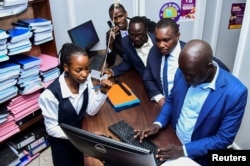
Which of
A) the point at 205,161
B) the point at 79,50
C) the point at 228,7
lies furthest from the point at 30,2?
the point at 228,7

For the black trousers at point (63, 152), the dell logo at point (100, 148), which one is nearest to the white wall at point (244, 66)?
the black trousers at point (63, 152)

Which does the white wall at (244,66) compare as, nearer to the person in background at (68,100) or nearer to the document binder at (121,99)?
the document binder at (121,99)

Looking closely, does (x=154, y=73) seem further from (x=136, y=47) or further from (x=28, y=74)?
(x=28, y=74)

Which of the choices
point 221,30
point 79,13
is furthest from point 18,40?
point 221,30

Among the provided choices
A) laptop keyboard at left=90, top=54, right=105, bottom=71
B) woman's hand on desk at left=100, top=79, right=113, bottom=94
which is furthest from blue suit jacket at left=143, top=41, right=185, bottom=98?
laptop keyboard at left=90, top=54, right=105, bottom=71

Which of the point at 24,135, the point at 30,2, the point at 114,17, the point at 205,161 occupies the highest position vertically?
the point at 30,2

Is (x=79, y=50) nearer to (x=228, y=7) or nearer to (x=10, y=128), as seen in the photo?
(x=10, y=128)

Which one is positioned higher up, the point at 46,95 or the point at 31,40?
the point at 31,40

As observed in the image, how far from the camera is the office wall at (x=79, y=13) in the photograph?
8.16 ft

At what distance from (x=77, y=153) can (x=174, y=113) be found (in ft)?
2.29

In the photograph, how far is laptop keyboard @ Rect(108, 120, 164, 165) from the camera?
49.8 inches

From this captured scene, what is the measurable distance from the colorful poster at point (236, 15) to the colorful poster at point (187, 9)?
1.52 ft

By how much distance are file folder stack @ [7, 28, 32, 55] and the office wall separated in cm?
64

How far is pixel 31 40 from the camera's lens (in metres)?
2.10
